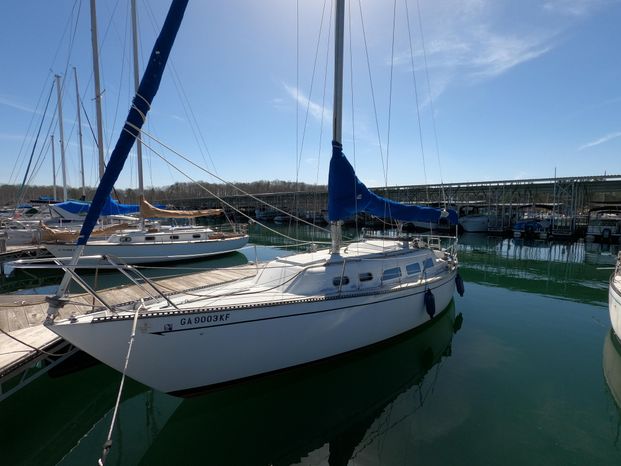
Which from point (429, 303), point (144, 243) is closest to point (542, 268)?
point (429, 303)

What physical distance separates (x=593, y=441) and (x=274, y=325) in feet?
20.0

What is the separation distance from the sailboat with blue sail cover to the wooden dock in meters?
0.67

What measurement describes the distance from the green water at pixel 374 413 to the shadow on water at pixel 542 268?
22.6 feet

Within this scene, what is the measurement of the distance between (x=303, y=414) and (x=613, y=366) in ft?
26.8

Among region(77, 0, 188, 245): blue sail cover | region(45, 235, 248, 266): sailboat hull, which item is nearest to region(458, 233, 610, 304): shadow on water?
region(45, 235, 248, 266): sailboat hull

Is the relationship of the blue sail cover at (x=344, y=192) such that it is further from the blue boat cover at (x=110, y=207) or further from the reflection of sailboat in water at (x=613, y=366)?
the blue boat cover at (x=110, y=207)

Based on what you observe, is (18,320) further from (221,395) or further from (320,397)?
(320,397)

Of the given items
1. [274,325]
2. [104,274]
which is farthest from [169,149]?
[104,274]

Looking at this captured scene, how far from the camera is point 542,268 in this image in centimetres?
2169

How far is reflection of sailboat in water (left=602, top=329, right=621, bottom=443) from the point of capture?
712cm

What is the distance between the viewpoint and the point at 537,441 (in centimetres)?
578

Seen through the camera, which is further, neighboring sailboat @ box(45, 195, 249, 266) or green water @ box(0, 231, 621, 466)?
neighboring sailboat @ box(45, 195, 249, 266)

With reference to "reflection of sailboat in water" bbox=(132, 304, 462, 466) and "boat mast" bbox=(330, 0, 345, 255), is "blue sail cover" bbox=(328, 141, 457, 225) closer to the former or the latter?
"boat mast" bbox=(330, 0, 345, 255)

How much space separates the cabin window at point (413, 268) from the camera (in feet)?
32.3
